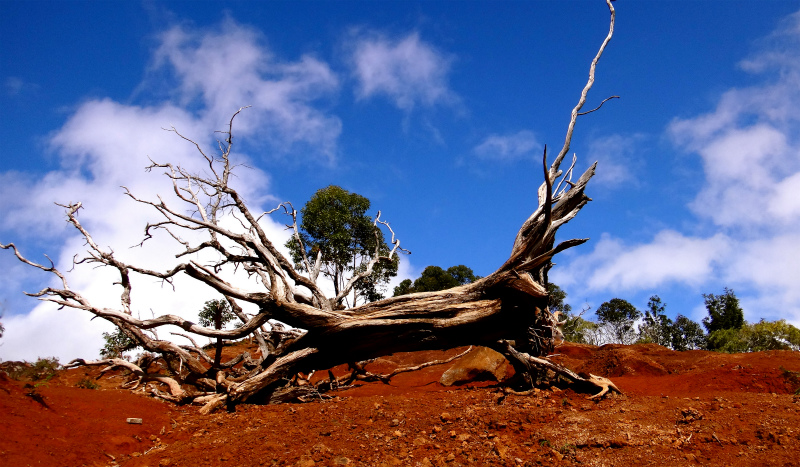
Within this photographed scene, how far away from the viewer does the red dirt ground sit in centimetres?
457

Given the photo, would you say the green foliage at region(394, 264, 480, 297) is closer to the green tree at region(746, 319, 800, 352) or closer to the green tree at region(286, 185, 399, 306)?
the green tree at region(286, 185, 399, 306)

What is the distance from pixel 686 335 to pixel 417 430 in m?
35.9

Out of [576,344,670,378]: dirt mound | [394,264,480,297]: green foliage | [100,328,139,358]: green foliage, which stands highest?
[394,264,480,297]: green foliage

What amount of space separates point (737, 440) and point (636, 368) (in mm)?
6453

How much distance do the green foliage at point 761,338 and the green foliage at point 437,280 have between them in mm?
13895

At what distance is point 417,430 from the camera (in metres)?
5.39

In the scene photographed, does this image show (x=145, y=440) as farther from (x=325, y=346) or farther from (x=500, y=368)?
(x=500, y=368)

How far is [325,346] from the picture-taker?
7.99 m

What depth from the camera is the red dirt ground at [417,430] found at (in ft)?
15.0

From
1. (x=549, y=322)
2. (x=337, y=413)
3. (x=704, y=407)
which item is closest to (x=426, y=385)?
(x=549, y=322)

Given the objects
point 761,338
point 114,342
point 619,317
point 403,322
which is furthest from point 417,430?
point 619,317

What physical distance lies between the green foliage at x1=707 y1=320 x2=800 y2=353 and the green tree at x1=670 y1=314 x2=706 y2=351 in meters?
5.05

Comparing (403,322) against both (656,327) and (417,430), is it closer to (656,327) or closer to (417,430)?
(417,430)

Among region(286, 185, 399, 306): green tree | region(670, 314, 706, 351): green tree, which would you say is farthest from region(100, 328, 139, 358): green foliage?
region(670, 314, 706, 351): green tree
